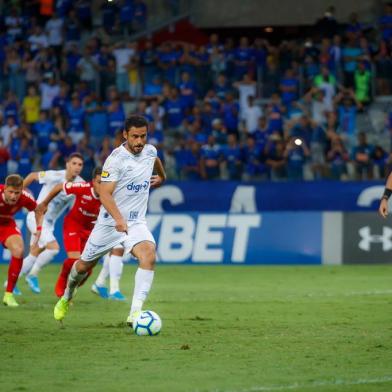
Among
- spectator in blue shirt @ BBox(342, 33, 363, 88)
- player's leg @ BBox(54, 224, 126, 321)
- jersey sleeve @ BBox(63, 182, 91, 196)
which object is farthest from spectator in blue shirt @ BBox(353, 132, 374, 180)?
player's leg @ BBox(54, 224, 126, 321)

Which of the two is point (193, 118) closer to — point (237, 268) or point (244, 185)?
point (244, 185)

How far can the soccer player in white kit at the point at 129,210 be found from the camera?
40.7 ft

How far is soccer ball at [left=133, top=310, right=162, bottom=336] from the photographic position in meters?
12.0

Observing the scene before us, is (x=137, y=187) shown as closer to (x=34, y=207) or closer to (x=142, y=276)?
(x=142, y=276)

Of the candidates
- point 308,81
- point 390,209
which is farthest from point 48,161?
point 390,209

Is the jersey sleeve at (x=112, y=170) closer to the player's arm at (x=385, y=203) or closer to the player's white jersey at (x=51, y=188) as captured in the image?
the player's arm at (x=385, y=203)

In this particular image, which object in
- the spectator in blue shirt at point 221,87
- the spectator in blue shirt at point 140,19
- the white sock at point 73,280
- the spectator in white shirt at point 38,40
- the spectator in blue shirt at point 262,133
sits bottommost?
the white sock at point 73,280

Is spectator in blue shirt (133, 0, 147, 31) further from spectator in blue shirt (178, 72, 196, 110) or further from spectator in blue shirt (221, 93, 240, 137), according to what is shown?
spectator in blue shirt (221, 93, 240, 137)

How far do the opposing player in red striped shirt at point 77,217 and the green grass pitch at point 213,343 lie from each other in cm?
72

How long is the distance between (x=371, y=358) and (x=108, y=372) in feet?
7.73

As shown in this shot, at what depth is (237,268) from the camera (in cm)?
2481

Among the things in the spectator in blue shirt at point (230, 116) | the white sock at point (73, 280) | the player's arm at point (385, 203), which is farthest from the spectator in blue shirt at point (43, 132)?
the white sock at point (73, 280)

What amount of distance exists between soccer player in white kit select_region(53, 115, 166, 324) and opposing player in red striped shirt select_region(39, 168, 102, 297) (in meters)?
3.43

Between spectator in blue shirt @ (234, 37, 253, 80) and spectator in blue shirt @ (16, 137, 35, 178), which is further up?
spectator in blue shirt @ (234, 37, 253, 80)
